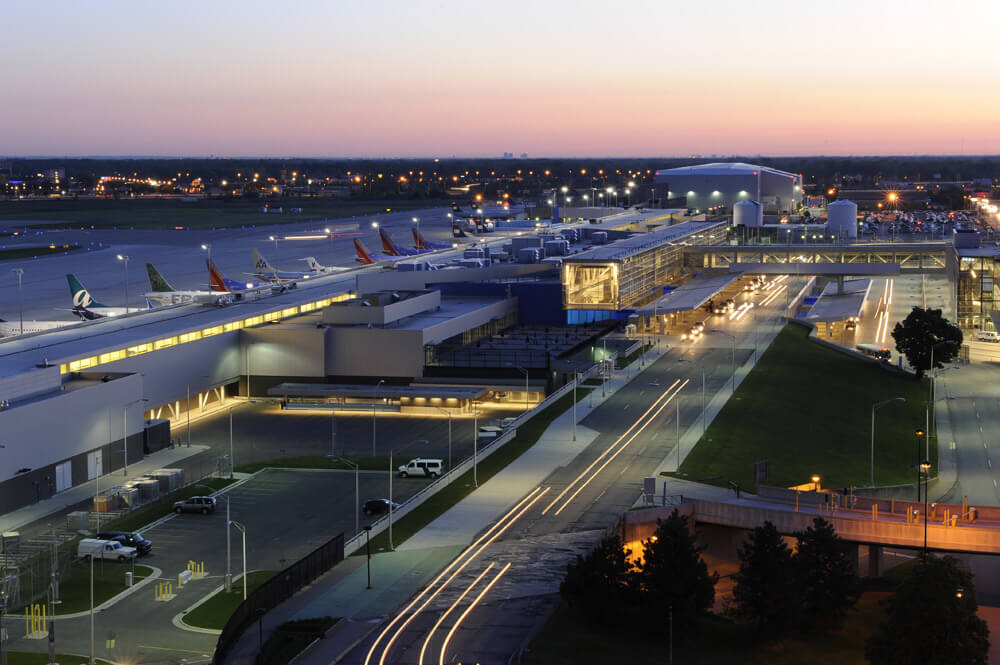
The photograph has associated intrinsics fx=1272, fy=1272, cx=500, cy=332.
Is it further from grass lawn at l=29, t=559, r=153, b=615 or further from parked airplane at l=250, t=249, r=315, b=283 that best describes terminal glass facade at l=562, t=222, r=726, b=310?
grass lawn at l=29, t=559, r=153, b=615

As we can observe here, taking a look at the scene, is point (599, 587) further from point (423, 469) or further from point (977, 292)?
point (977, 292)

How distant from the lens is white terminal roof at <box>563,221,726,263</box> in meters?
127

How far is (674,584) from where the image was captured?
159 ft

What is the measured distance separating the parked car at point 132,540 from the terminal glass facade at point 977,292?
327ft

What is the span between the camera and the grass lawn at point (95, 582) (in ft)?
168

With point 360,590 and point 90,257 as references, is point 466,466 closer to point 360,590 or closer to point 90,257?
point 360,590

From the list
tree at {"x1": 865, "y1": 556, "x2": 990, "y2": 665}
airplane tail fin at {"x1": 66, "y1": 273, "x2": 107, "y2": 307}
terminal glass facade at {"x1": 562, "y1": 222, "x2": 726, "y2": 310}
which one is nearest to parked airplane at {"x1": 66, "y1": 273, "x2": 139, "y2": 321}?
airplane tail fin at {"x1": 66, "y1": 273, "x2": 107, "y2": 307}

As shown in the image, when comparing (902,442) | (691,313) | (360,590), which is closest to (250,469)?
(360,590)

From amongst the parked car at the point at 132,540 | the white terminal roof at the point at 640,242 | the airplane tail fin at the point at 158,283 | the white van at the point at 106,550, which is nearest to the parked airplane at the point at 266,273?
the airplane tail fin at the point at 158,283

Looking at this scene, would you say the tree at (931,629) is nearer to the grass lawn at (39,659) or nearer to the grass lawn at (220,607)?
the grass lawn at (220,607)

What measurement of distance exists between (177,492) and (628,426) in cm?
2977

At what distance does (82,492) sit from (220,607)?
854 inches

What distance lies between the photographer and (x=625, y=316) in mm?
130250

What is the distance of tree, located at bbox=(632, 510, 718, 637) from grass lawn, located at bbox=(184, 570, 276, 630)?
1581cm
